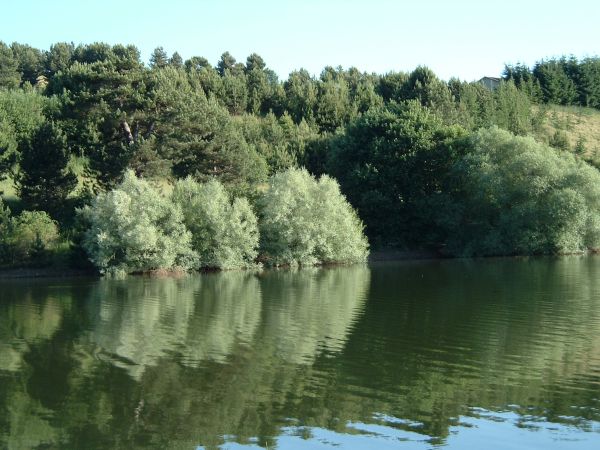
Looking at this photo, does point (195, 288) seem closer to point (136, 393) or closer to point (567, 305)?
point (567, 305)

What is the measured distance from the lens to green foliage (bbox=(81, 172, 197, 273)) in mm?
57406

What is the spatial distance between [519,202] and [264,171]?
2911 cm

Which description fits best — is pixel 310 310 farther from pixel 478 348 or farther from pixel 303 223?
pixel 303 223

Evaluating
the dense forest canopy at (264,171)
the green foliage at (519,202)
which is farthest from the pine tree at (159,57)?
the green foliage at (519,202)

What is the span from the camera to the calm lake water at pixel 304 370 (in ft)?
54.3

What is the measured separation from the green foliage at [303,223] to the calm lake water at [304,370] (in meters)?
22.9

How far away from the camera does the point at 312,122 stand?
11562 cm

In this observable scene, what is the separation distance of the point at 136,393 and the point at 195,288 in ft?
93.3

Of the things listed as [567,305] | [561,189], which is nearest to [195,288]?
[567,305]

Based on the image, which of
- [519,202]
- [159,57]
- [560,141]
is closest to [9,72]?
[159,57]

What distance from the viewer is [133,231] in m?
57.0

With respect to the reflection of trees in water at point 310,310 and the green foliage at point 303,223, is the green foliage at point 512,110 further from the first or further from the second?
the reflection of trees in water at point 310,310

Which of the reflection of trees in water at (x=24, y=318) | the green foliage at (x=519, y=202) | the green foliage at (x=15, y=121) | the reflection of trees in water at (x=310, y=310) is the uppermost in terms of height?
the green foliage at (x=15, y=121)

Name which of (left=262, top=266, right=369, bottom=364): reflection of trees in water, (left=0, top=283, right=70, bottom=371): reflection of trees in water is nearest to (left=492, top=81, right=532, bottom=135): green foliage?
(left=262, top=266, right=369, bottom=364): reflection of trees in water
